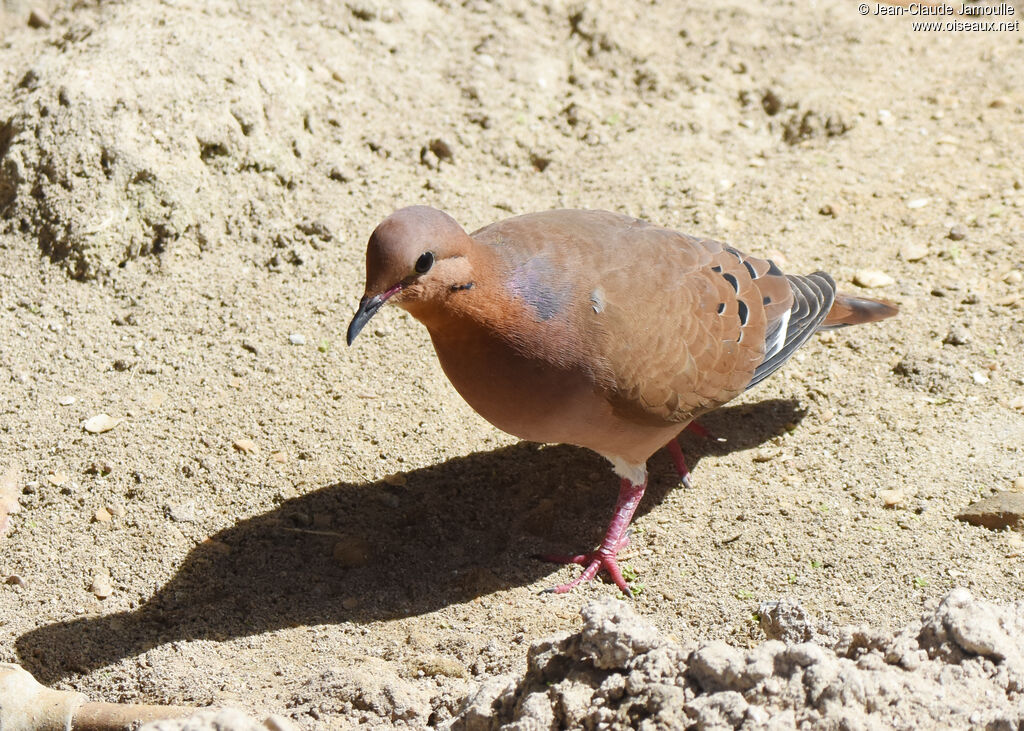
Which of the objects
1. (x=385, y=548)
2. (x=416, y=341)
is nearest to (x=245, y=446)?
(x=385, y=548)

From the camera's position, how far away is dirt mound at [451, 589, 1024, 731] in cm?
247

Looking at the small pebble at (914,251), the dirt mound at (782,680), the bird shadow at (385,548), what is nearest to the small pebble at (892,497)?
the bird shadow at (385,548)

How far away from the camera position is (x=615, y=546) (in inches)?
159

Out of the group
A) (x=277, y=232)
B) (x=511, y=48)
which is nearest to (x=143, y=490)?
(x=277, y=232)

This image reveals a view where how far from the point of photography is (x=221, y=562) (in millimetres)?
3936

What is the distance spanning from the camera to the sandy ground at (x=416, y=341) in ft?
12.2

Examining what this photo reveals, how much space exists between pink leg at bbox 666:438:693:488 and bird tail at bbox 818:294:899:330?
84cm

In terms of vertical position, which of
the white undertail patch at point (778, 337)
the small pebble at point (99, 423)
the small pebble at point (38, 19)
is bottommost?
the small pebble at point (99, 423)

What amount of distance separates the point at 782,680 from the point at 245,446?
2595 mm

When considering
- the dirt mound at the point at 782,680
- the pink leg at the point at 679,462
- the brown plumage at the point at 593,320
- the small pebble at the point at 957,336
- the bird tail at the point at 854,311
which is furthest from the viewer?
the small pebble at the point at 957,336

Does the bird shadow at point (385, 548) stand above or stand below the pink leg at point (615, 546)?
below

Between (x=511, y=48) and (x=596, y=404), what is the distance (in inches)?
131

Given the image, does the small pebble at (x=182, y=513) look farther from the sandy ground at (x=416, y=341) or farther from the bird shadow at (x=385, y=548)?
the bird shadow at (x=385, y=548)

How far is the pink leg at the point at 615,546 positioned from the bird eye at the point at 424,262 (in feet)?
4.41
